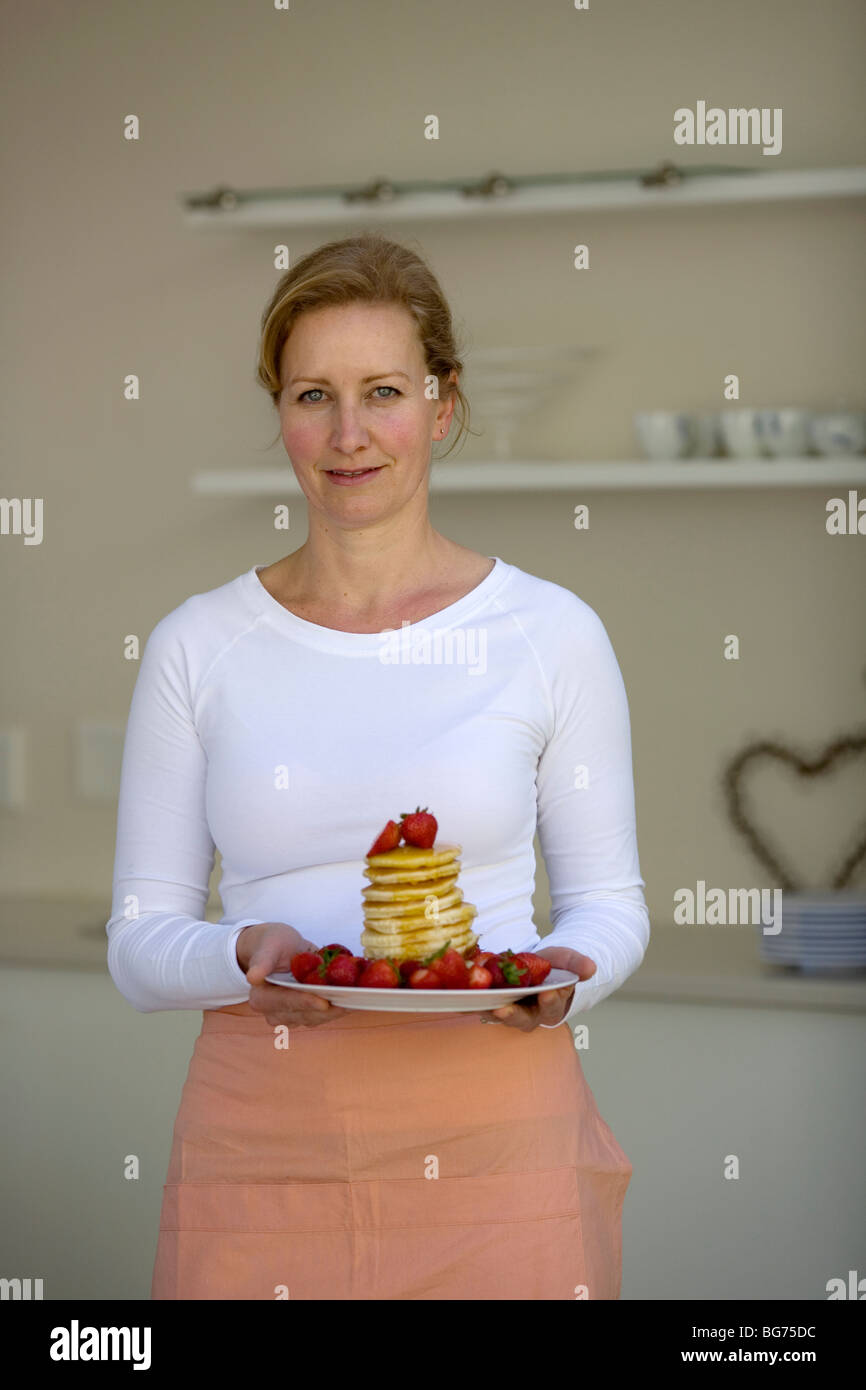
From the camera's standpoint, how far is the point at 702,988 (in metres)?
2.27

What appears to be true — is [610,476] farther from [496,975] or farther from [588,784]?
[496,975]

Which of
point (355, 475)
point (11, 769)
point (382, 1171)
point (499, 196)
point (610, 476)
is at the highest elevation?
point (499, 196)

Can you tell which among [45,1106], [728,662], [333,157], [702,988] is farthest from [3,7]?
[702,988]

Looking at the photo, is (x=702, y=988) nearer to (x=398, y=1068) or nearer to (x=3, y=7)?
(x=398, y=1068)

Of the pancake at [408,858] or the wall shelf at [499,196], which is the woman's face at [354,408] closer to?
the pancake at [408,858]

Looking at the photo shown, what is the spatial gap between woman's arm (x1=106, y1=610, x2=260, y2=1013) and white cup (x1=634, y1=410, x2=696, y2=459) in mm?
A: 1318

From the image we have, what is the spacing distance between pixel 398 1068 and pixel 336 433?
55 centimetres

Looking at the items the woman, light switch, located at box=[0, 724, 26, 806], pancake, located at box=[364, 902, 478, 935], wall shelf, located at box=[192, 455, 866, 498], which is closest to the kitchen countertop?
light switch, located at box=[0, 724, 26, 806]

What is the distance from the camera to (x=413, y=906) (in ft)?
4.25

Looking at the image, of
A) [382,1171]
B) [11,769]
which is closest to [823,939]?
[382,1171]

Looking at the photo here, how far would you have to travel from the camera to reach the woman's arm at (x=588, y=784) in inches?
56.1

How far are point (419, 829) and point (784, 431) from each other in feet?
4.72

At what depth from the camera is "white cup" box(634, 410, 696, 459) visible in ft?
8.43

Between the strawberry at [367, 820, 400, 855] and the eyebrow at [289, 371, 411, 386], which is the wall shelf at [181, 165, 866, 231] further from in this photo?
the strawberry at [367, 820, 400, 855]
